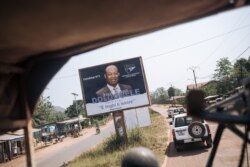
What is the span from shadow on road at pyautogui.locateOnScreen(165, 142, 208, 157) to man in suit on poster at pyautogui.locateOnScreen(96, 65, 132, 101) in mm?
6006

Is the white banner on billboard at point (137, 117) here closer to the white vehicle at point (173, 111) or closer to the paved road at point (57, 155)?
the paved road at point (57, 155)

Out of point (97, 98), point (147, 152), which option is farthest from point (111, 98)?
point (147, 152)

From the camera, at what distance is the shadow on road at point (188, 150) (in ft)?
49.9

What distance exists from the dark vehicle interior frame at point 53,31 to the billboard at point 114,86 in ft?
62.6

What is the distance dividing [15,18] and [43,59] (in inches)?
40.2

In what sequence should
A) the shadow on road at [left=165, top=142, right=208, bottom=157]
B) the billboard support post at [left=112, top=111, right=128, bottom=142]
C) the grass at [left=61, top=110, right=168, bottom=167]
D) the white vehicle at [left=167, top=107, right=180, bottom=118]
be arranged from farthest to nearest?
the white vehicle at [left=167, top=107, right=180, bottom=118], the billboard support post at [left=112, top=111, right=128, bottom=142], the grass at [left=61, top=110, right=168, bottom=167], the shadow on road at [left=165, top=142, right=208, bottom=157]

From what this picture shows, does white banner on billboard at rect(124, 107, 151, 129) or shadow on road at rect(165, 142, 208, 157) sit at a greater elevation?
white banner on billboard at rect(124, 107, 151, 129)

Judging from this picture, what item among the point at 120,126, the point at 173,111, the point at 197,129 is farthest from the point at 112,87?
the point at 173,111

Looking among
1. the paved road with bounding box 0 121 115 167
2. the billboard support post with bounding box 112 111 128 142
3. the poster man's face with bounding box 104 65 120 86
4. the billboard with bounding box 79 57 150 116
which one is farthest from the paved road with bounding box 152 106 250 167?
the paved road with bounding box 0 121 115 167

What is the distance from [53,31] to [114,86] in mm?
20287

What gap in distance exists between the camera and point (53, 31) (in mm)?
2363

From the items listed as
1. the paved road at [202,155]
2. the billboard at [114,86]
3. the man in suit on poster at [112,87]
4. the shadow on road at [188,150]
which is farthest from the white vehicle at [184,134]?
the man in suit on poster at [112,87]

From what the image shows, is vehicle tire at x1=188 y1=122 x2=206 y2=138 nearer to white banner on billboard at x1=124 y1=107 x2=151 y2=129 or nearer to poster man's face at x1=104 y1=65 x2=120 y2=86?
poster man's face at x1=104 y1=65 x2=120 y2=86

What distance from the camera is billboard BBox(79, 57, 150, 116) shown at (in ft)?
73.2
